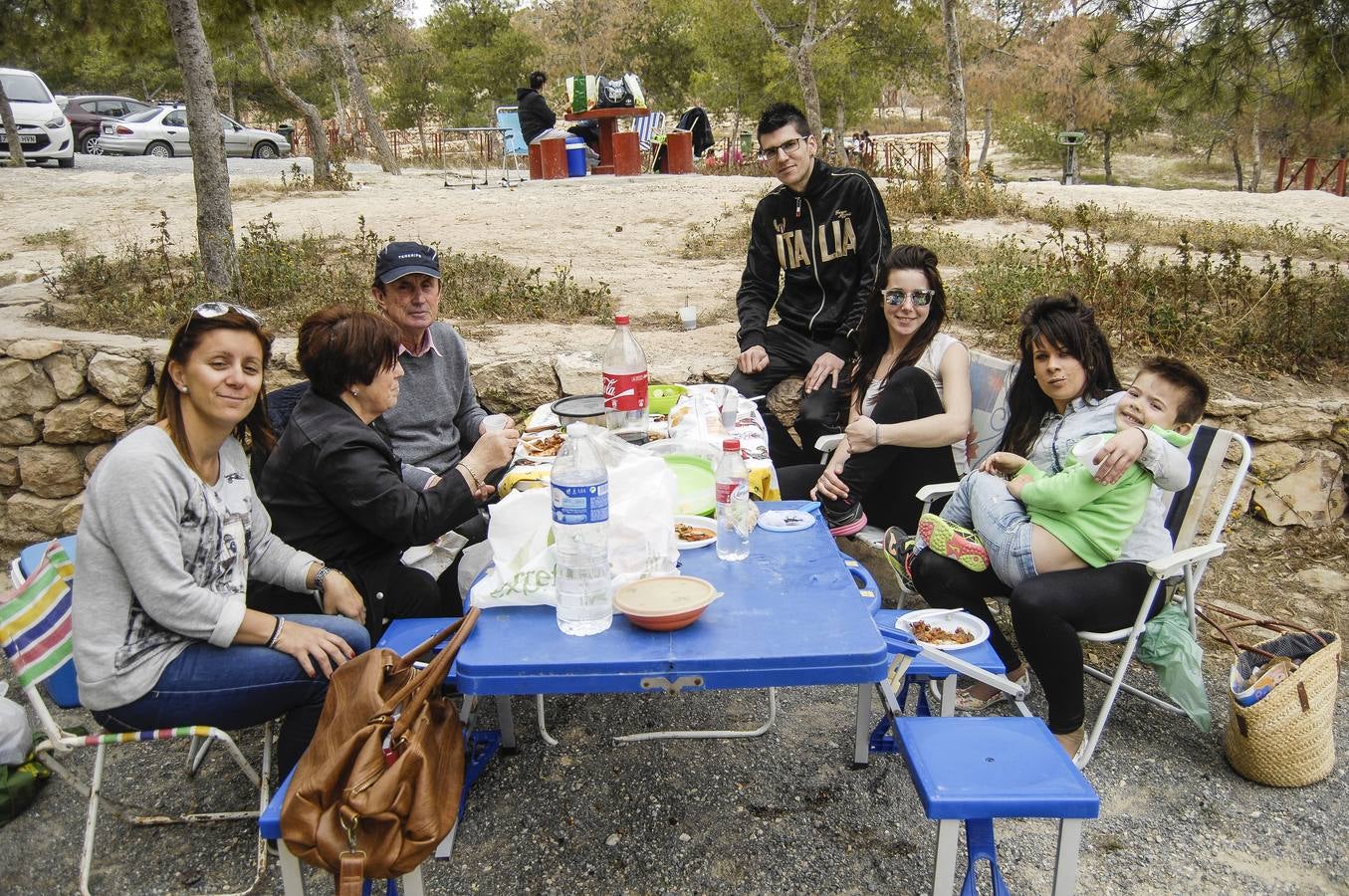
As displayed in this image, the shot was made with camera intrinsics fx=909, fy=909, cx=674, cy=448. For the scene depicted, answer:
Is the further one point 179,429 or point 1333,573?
point 1333,573

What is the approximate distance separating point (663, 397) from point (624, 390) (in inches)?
25.0

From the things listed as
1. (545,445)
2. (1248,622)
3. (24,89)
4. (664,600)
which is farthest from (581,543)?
(24,89)

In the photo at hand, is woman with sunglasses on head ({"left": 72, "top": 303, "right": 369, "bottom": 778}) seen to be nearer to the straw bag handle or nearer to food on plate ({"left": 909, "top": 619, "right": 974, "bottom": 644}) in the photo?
food on plate ({"left": 909, "top": 619, "right": 974, "bottom": 644})

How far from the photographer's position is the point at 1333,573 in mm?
4340

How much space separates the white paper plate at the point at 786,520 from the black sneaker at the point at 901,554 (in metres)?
0.67

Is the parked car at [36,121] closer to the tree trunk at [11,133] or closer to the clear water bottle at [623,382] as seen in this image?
the tree trunk at [11,133]

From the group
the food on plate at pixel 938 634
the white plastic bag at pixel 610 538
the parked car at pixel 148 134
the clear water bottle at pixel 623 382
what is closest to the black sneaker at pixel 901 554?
the food on plate at pixel 938 634

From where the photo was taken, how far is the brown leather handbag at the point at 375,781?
1.77 meters

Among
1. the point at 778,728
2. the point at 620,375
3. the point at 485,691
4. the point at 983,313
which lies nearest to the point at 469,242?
the point at 983,313

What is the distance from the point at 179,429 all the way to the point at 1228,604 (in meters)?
4.24

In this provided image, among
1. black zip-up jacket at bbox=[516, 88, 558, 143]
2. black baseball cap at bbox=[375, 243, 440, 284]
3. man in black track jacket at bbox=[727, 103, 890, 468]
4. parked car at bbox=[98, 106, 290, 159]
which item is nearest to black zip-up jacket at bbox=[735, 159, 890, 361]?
man in black track jacket at bbox=[727, 103, 890, 468]

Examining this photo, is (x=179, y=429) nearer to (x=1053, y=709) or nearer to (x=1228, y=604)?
(x=1053, y=709)

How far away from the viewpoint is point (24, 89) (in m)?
16.1

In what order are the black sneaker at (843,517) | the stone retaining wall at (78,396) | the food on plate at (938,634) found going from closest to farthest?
the food on plate at (938,634), the black sneaker at (843,517), the stone retaining wall at (78,396)
